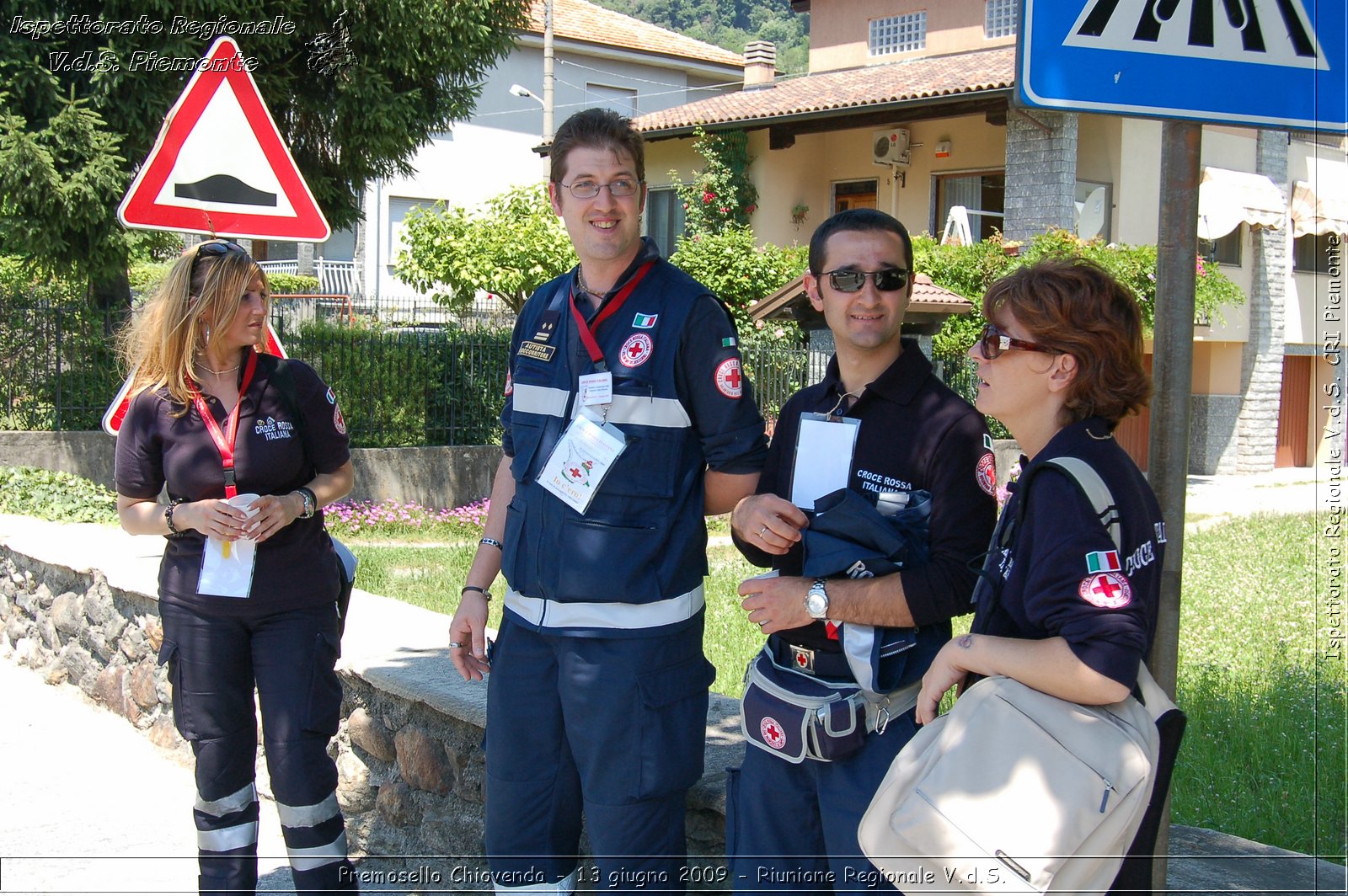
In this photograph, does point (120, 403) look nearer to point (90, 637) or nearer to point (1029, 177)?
point (90, 637)

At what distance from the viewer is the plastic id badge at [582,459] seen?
2.79 meters

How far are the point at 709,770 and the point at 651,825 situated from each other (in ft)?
1.54

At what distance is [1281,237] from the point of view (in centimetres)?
2094

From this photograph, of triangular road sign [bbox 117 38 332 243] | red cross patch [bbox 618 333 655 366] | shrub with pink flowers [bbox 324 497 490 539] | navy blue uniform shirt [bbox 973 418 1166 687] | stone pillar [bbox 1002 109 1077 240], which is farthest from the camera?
stone pillar [bbox 1002 109 1077 240]

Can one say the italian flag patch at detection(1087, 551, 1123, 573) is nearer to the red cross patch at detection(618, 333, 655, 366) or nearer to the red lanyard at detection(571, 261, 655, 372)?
the red cross patch at detection(618, 333, 655, 366)

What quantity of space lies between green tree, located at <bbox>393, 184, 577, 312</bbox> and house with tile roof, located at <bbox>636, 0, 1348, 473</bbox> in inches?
191

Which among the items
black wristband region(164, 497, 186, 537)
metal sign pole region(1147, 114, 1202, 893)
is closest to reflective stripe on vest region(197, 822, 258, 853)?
black wristband region(164, 497, 186, 537)

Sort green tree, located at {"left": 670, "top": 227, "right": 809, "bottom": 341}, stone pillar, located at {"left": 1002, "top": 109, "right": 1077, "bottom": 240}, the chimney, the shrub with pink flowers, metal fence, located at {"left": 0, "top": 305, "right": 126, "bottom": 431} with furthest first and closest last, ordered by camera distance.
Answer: the chimney → green tree, located at {"left": 670, "top": 227, "right": 809, "bottom": 341} → stone pillar, located at {"left": 1002, "top": 109, "right": 1077, "bottom": 240} → metal fence, located at {"left": 0, "top": 305, "right": 126, "bottom": 431} → the shrub with pink flowers

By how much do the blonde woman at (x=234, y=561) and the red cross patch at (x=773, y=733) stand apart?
1.53m

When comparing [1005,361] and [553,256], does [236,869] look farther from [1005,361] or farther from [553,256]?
[553,256]

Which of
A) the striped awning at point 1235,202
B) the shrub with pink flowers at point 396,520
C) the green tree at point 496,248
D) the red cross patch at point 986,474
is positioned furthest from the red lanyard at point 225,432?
the striped awning at point 1235,202

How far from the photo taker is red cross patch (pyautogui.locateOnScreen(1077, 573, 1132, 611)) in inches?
77.5

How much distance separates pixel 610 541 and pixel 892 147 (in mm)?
17672

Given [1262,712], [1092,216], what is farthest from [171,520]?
[1092,216]
